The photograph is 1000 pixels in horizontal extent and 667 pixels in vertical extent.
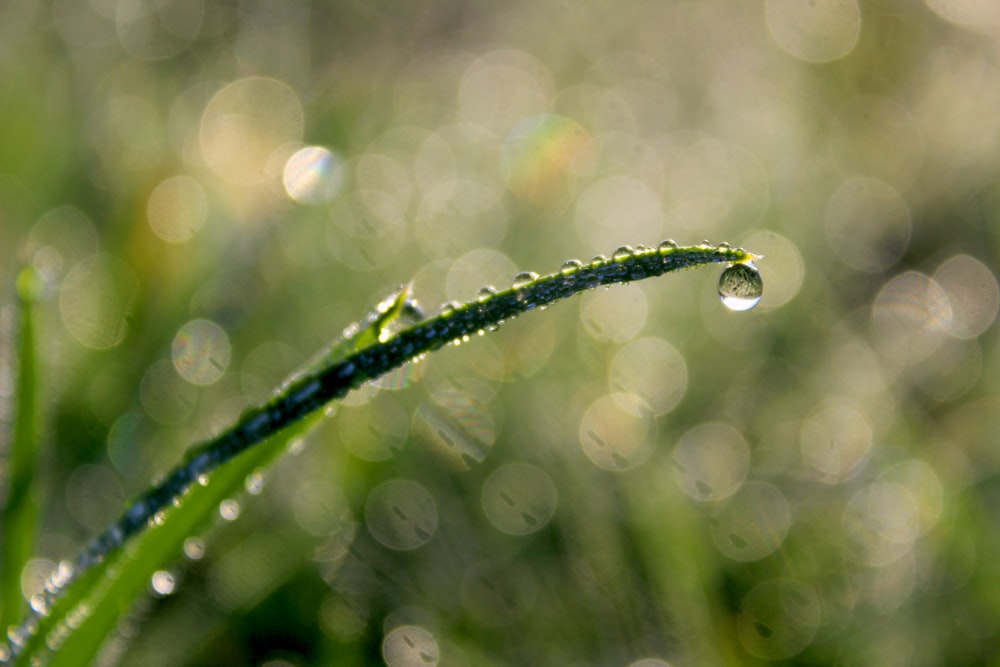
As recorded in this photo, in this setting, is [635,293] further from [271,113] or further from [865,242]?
[271,113]

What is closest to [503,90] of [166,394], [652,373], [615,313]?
[615,313]

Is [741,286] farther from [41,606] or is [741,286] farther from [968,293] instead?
[968,293]

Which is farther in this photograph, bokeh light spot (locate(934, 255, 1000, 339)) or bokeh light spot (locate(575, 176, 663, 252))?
bokeh light spot (locate(575, 176, 663, 252))

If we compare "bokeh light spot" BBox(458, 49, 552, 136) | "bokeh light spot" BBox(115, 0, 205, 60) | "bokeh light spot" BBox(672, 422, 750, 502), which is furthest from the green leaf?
"bokeh light spot" BBox(458, 49, 552, 136)

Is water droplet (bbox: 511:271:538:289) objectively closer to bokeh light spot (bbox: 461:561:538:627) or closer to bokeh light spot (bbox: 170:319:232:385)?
bokeh light spot (bbox: 461:561:538:627)

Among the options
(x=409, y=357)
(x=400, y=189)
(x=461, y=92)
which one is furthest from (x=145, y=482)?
(x=461, y=92)
